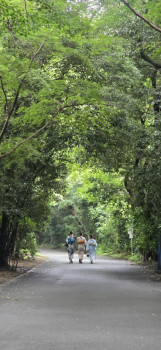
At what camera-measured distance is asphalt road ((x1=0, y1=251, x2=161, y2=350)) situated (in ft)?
20.9

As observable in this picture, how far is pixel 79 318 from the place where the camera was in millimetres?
8297

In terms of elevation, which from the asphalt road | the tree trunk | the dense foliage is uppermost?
the dense foliage

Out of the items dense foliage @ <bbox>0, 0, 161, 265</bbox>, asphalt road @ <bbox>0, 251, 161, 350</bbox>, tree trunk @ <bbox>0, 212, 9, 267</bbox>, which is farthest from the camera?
tree trunk @ <bbox>0, 212, 9, 267</bbox>

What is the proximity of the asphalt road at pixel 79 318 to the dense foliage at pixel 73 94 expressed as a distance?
13.4 feet

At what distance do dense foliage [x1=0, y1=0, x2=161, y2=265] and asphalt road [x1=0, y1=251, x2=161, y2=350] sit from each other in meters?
4.08

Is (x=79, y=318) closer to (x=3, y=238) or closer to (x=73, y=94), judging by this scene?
(x=73, y=94)

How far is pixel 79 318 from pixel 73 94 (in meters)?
6.30

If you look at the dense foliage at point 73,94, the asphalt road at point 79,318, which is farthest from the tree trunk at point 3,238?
the asphalt road at point 79,318

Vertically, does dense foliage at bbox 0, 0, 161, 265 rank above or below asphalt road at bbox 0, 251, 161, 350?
above

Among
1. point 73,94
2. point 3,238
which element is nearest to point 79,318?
point 73,94

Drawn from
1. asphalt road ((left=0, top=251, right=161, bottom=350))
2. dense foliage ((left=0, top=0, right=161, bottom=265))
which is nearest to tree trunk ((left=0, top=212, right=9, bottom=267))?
dense foliage ((left=0, top=0, right=161, bottom=265))

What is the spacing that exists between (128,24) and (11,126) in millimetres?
5333

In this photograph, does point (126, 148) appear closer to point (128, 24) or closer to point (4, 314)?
point (128, 24)

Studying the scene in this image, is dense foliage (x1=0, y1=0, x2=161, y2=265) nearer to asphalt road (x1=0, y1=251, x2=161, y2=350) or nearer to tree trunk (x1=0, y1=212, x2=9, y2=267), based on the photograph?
tree trunk (x1=0, y1=212, x2=9, y2=267)
